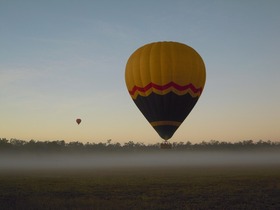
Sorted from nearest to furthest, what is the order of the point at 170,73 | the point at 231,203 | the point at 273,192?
the point at 231,203, the point at 170,73, the point at 273,192

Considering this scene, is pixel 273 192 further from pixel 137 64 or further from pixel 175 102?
pixel 137 64

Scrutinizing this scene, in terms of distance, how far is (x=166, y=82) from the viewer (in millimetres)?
31234

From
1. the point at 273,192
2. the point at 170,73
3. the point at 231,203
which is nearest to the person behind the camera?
the point at 231,203

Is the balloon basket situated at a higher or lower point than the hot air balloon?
lower

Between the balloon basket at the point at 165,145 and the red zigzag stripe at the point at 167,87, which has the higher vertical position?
the red zigzag stripe at the point at 167,87

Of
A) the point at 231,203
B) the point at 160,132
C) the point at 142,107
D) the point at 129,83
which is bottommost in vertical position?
the point at 231,203

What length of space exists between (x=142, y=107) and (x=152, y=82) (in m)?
2.61

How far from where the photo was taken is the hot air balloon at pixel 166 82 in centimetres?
3125

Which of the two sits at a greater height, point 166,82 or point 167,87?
point 166,82

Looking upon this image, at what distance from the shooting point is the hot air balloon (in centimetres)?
3125

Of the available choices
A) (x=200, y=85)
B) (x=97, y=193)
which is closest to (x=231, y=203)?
(x=200, y=85)

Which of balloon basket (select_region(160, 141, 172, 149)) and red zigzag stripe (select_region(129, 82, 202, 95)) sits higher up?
red zigzag stripe (select_region(129, 82, 202, 95))

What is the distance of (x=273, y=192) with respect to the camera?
3362cm

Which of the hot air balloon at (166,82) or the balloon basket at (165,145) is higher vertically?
the hot air balloon at (166,82)
